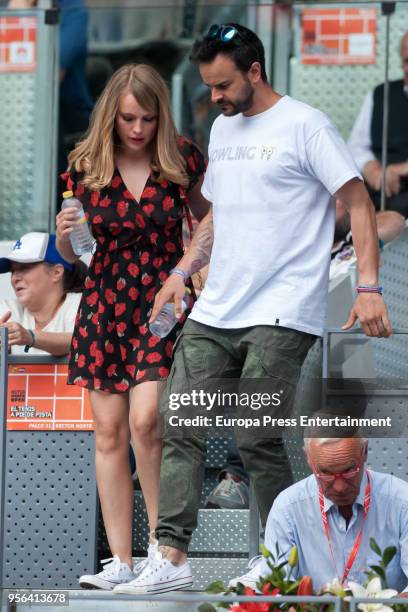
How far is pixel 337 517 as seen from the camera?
195 inches

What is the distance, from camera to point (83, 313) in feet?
17.6

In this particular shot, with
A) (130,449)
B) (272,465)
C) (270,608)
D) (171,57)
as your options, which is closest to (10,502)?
(130,449)

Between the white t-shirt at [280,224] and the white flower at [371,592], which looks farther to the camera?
the white t-shirt at [280,224]

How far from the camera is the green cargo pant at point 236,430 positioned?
4.92 m

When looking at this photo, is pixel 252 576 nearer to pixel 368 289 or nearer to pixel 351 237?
pixel 368 289

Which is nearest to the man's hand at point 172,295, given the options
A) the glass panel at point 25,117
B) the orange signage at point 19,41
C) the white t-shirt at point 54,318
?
the white t-shirt at point 54,318

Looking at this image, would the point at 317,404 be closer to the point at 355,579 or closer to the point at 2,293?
the point at 355,579

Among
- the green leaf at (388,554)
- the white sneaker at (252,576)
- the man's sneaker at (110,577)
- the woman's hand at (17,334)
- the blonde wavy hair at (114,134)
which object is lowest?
the man's sneaker at (110,577)

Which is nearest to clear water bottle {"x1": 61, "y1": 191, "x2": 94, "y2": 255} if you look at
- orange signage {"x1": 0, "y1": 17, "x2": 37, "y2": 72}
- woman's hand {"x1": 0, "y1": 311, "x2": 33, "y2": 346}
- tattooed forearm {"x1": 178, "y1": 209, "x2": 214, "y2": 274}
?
tattooed forearm {"x1": 178, "y1": 209, "x2": 214, "y2": 274}

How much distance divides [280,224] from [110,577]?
133 centimetres

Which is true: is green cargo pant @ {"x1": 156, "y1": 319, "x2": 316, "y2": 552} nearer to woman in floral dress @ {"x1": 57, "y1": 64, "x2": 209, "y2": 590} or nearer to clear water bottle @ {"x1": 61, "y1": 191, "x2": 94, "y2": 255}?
woman in floral dress @ {"x1": 57, "y1": 64, "x2": 209, "y2": 590}

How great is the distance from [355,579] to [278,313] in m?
0.89

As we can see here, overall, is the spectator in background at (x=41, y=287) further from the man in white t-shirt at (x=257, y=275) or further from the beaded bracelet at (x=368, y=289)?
the beaded bracelet at (x=368, y=289)

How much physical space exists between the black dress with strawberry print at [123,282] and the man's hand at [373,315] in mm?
740
